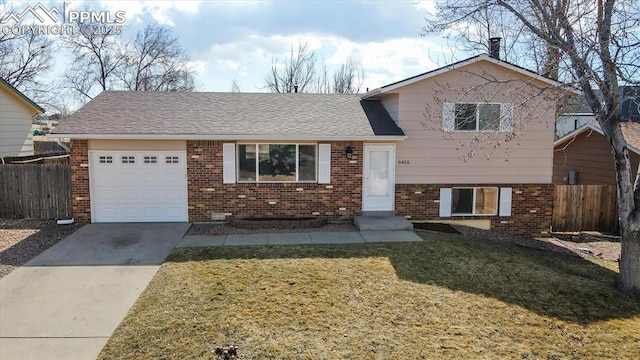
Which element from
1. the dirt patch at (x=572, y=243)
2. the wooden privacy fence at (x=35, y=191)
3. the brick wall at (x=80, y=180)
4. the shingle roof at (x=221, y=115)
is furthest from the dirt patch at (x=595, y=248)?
the wooden privacy fence at (x=35, y=191)

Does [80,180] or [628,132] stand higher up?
[628,132]

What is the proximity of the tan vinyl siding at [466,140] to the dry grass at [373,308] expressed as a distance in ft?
12.3

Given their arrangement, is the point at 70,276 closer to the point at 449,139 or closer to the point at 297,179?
the point at 297,179

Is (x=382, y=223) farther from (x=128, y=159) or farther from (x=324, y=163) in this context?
(x=128, y=159)

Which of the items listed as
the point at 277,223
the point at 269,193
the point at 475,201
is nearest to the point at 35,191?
the point at 269,193

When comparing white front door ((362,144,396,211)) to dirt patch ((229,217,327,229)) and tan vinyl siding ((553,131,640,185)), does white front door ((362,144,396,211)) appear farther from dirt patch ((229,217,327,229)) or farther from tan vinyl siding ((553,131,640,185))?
tan vinyl siding ((553,131,640,185))

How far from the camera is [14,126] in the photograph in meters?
17.5

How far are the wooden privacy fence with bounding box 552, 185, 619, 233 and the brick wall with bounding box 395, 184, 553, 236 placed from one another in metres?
0.71

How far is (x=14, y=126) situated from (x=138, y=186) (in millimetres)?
9325

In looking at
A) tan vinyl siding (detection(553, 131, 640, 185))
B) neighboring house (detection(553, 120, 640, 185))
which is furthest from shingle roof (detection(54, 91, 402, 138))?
tan vinyl siding (detection(553, 131, 640, 185))

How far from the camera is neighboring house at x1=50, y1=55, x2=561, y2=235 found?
11867 millimetres

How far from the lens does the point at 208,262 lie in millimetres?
8492

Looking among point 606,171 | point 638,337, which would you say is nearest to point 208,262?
point 638,337

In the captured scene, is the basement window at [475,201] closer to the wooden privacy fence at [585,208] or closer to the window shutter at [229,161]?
the wooden privacy fence at [585,208]
